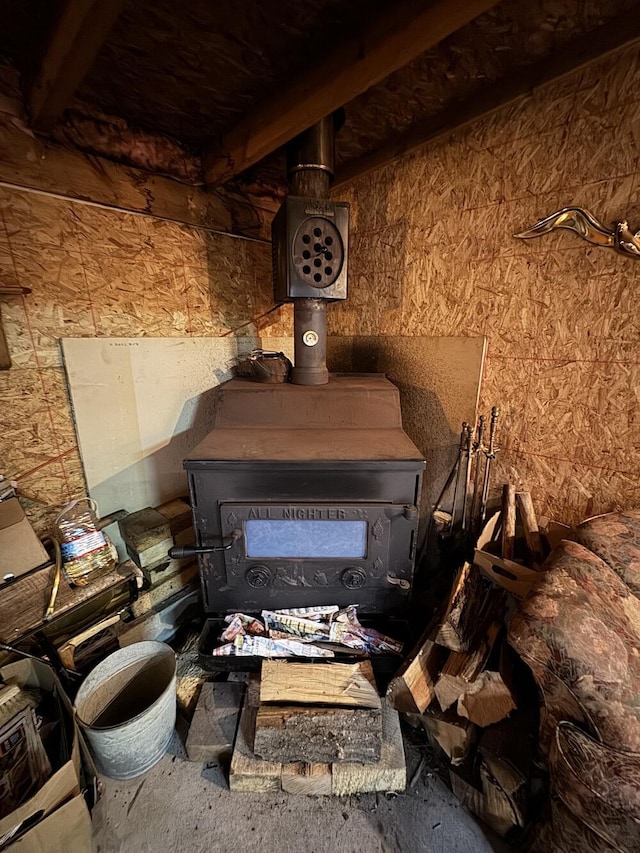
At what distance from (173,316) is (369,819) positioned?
205cm

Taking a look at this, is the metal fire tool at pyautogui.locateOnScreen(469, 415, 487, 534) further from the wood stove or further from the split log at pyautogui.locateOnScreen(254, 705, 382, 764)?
the split log at pyautogui.locateOnScreen(254, 705, 382, 764)

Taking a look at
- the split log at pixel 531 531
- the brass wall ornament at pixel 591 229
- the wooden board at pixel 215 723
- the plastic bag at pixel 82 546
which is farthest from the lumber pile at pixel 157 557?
the brass wall ornament at pixel 591 229

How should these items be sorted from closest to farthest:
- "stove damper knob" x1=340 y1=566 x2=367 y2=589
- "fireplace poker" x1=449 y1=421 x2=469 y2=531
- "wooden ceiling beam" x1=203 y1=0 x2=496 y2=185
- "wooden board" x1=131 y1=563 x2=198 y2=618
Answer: "wooden ceiling beam" x1=203 y1=0 x2=496 y2=185 → "stove damper knob" x1=340 y1=566 x2=367 y2=589 → "wooden board" x1=131 y1=563 x2=198 y2=618 → "fireplace poker" x1=449 y1=421 x2=469 y2=531

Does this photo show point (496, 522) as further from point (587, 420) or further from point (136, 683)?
point (136, 683)

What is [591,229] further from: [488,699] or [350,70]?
[488,699]

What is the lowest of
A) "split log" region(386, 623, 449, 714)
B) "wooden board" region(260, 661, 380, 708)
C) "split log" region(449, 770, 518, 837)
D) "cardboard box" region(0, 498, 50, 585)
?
"split log" region(449, 770, 518, 837)

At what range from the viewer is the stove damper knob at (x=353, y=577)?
4.24 feet

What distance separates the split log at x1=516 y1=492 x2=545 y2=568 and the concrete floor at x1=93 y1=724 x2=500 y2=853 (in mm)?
822

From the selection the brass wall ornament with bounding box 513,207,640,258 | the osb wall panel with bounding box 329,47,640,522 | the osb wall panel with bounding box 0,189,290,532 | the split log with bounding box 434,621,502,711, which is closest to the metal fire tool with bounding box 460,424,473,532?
the osb wall panel with bounding box 329,47,640,522

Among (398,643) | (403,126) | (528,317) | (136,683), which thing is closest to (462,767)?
(398,643)

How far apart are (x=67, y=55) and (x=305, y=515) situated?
152cm

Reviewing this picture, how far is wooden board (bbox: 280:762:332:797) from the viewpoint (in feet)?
3.54

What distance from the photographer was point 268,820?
1.06 metres

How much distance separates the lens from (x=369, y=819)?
1.06m
